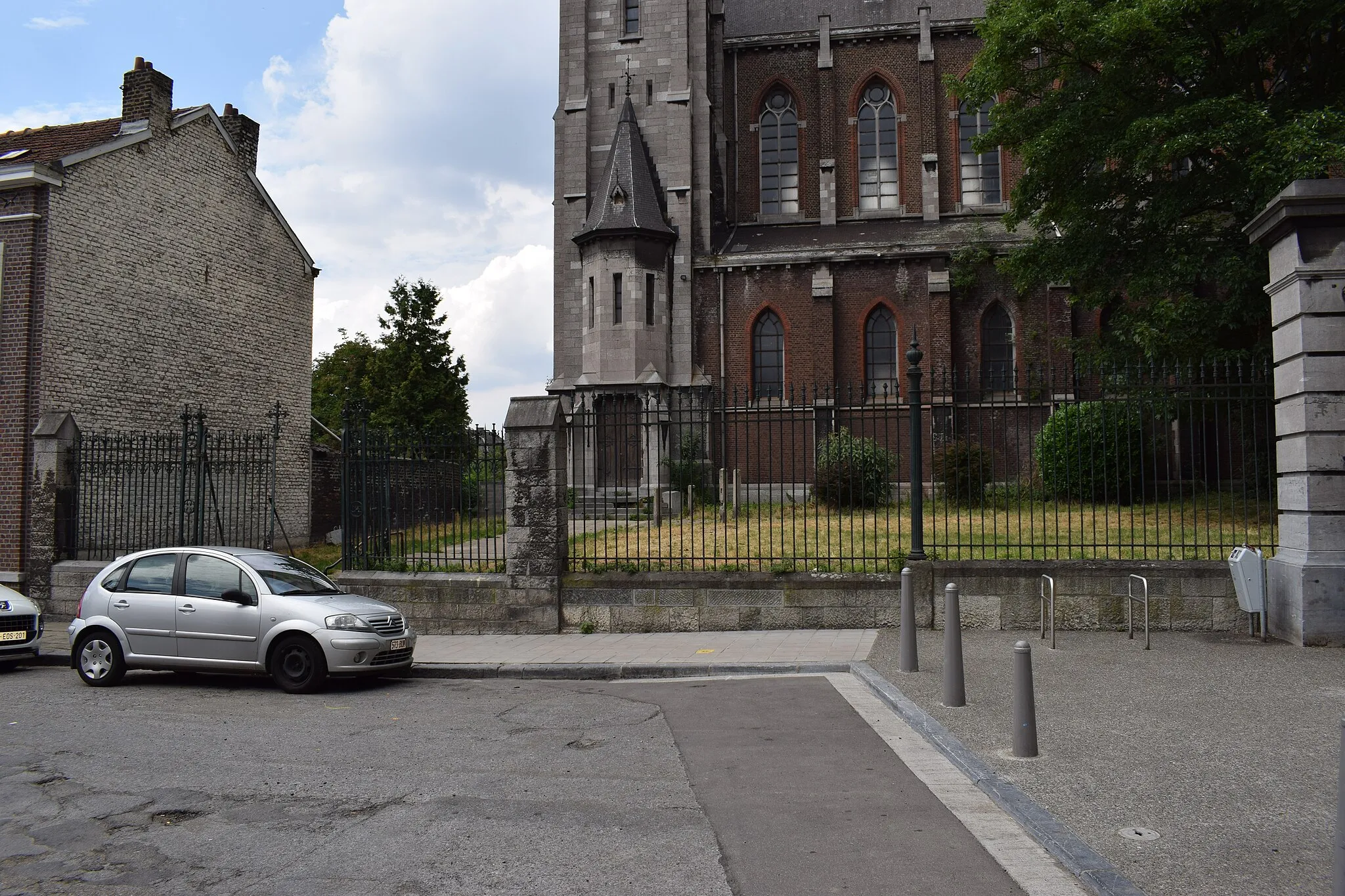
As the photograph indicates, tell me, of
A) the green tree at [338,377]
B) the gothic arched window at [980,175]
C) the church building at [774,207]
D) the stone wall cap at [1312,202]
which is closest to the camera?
the stone wall cap at [1312,202]

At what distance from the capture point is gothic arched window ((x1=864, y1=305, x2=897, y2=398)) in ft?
101

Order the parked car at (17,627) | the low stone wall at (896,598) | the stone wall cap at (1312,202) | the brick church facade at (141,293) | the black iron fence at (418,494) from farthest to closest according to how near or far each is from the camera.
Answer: the brick church facade at (141,293) < the black iron fence at (418,494) < the parked car at (17,627) < the low stone wall at (896,598) < the stone wall cap at (1312,202)

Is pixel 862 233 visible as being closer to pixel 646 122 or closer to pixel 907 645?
pixel 646 122

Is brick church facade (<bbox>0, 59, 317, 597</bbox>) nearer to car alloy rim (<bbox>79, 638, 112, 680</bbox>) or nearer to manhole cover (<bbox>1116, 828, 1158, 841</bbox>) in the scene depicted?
car alloy rim (<bbox>79, 638, 112, 680</bbox>)

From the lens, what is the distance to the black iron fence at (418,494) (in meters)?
12.7

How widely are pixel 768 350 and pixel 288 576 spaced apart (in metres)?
23.0

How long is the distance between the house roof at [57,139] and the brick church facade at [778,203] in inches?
559

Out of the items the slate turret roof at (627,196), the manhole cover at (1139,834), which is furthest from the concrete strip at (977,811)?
the slate turret roof at (627,196)

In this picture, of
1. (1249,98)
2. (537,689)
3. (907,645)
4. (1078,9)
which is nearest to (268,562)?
(537,689)

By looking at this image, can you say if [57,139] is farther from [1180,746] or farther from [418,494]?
[1180,746]

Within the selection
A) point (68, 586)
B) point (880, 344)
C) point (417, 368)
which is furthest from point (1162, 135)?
point (417, 368)

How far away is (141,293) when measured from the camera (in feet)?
62.3

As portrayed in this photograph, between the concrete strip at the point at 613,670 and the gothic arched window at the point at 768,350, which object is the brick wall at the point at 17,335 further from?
the gothic arched window at the point at 768,350

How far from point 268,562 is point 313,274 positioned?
1669 cm
